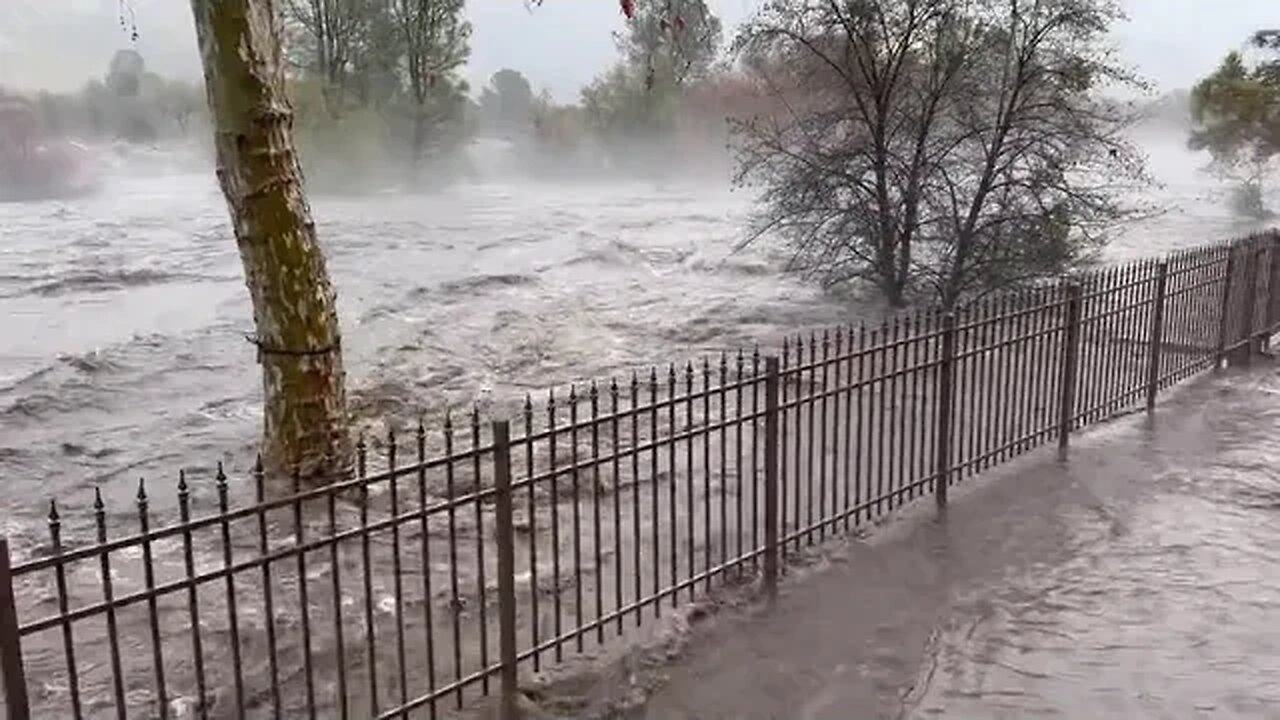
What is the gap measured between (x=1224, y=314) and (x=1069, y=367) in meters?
4.08

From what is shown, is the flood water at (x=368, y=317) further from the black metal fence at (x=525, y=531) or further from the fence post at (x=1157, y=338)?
the fence post at (x=1157, y=338)

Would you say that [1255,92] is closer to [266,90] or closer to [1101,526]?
[1101,526]

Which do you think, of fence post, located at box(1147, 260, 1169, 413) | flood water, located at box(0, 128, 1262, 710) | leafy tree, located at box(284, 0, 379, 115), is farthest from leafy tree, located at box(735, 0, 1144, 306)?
leafy tree, located at box(284, 0, 379, 115)

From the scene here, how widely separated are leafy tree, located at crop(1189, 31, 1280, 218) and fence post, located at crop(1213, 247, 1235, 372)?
14.7 m

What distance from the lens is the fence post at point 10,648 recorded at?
3320mm

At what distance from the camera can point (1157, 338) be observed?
10.4 m

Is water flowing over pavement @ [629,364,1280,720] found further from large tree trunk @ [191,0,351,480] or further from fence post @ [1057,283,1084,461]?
large tree trunk @ [191,0,351,480]

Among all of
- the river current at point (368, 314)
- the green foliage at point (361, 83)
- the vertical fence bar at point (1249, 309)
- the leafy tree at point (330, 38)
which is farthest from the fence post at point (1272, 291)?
the leafy tree at point (330, 38)

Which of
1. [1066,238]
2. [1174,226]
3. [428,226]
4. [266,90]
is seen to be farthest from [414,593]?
[1174,226]

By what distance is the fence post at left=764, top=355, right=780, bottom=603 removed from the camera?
611cm

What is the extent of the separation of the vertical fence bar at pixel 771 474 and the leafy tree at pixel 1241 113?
22359mm

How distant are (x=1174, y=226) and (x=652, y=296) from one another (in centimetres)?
2237

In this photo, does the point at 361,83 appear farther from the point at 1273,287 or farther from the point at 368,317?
the point at 1273,287

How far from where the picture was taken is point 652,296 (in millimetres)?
21891
